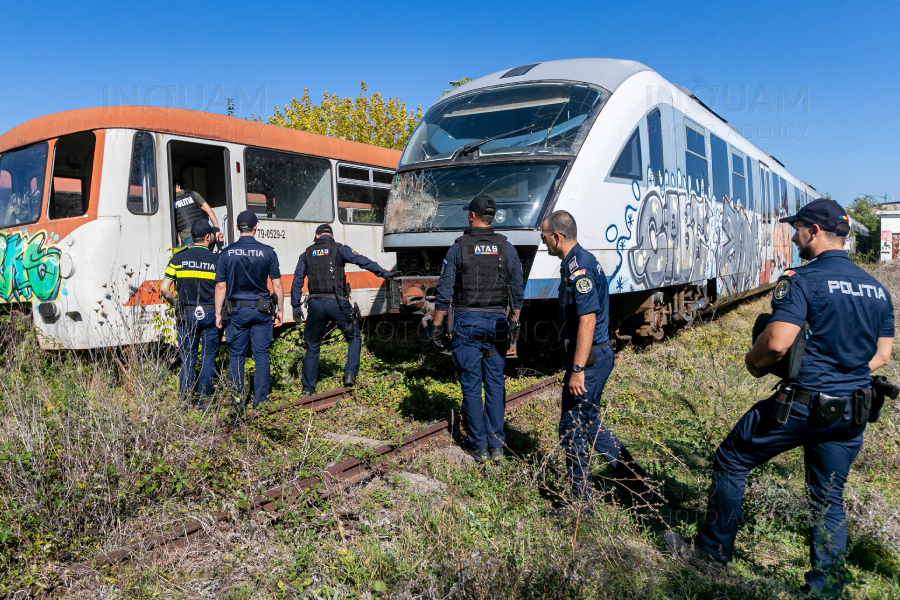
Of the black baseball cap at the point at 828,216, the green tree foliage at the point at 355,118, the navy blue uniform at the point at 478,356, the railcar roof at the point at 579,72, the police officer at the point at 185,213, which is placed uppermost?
the green tree foliage at the point at 355,118

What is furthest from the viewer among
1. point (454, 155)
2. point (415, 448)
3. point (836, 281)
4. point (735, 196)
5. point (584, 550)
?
point (735, 196)

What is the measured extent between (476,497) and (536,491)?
0.39 meters

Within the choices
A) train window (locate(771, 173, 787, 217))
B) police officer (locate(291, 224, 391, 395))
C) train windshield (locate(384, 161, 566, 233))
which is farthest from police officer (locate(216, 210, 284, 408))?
train window (locate(771, 173, 787, 217))

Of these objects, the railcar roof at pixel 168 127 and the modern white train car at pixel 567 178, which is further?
the railcar roof at pixel 168 127

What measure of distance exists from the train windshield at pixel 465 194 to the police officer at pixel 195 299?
6.49 ft

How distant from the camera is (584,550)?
315 centimetres

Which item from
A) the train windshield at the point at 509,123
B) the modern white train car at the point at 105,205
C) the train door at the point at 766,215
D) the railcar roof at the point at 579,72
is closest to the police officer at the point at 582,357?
the train windshield at the point at 509,123

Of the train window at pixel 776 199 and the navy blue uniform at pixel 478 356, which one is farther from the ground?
the train window at pixel 776 199

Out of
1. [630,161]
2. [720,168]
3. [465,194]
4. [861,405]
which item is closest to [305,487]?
[861,405]

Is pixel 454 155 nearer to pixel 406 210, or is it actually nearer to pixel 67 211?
pixel 406 210

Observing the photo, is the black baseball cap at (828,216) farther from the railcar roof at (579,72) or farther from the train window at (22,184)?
the train window at (22,184)

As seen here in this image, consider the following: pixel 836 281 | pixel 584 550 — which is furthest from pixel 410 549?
pixel 836 281

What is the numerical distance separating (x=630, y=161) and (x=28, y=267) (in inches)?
257

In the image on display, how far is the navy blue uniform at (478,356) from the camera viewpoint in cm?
480
